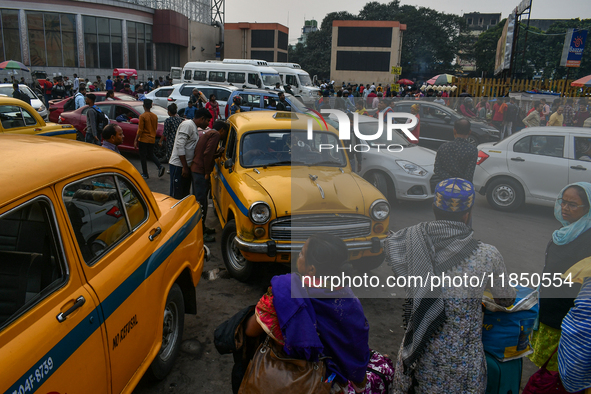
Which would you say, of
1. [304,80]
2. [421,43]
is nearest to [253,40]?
[421,43]

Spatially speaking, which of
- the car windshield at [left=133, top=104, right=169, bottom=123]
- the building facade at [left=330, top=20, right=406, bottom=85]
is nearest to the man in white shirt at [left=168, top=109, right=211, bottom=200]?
the car windshield at [left=133, top=104, right=169, bottom=123]

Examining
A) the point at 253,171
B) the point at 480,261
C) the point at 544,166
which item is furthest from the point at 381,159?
the point at 480,261

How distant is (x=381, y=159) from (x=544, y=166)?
271cm

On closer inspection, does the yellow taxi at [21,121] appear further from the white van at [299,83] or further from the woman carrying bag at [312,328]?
the white van at [299,83]

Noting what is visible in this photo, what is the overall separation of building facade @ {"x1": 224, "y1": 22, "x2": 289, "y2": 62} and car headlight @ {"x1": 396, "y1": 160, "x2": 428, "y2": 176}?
4890 centimetres

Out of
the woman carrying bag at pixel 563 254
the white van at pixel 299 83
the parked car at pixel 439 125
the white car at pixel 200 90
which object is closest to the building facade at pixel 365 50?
the white van at pixel 299 83

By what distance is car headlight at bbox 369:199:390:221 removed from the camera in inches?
187

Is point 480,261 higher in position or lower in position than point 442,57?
lower

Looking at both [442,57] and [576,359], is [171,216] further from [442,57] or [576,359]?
[442,57]

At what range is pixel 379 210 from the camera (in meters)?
4.78

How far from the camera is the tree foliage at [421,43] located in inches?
2309

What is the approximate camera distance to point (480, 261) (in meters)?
2.09

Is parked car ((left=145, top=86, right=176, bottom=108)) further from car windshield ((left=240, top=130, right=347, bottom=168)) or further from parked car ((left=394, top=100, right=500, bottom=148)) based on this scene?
car windshield ((left=240, top=130, right=347, bottom=168))

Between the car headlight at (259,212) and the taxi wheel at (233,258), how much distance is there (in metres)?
0.57
